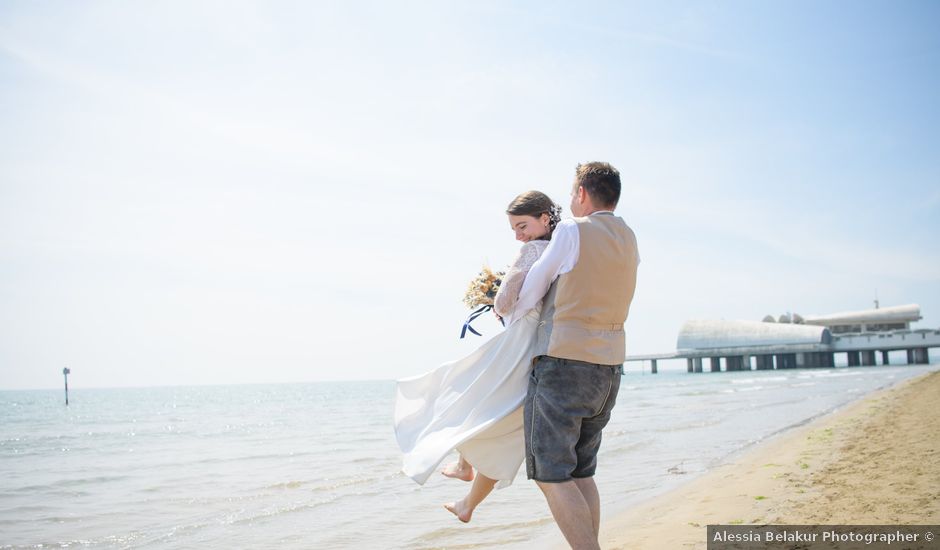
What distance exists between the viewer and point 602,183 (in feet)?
9.86

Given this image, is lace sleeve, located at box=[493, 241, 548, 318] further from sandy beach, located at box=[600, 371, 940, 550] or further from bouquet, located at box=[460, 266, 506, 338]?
sandy beach, located at box=[600, 371, 940, 550]

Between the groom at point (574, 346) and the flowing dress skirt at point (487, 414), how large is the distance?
0.20m

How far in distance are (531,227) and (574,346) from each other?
0.73 metres

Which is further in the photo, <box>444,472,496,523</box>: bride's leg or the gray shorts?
<box>444,472,496,523</box>: bride's leg

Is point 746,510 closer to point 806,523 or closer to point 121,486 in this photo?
point 806,523

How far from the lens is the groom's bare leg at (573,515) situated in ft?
9.34

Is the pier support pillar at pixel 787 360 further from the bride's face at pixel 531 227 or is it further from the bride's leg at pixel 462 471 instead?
the bride's face at pixel 531 227

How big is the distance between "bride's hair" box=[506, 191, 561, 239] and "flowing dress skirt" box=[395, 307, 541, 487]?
1.61 ft

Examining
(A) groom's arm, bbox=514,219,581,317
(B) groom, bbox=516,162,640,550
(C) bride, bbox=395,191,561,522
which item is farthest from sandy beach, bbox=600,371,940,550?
(A) groom's arm, bbox=514,219,581,317

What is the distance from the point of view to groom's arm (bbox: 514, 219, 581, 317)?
112 inches

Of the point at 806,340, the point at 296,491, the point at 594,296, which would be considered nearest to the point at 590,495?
the point at 594,296

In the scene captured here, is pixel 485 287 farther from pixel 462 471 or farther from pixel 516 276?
pixel 462 471

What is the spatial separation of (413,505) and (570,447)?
460 centimetres

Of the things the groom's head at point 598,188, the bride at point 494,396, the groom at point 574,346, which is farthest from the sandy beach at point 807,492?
the groom's head at point 598,188
